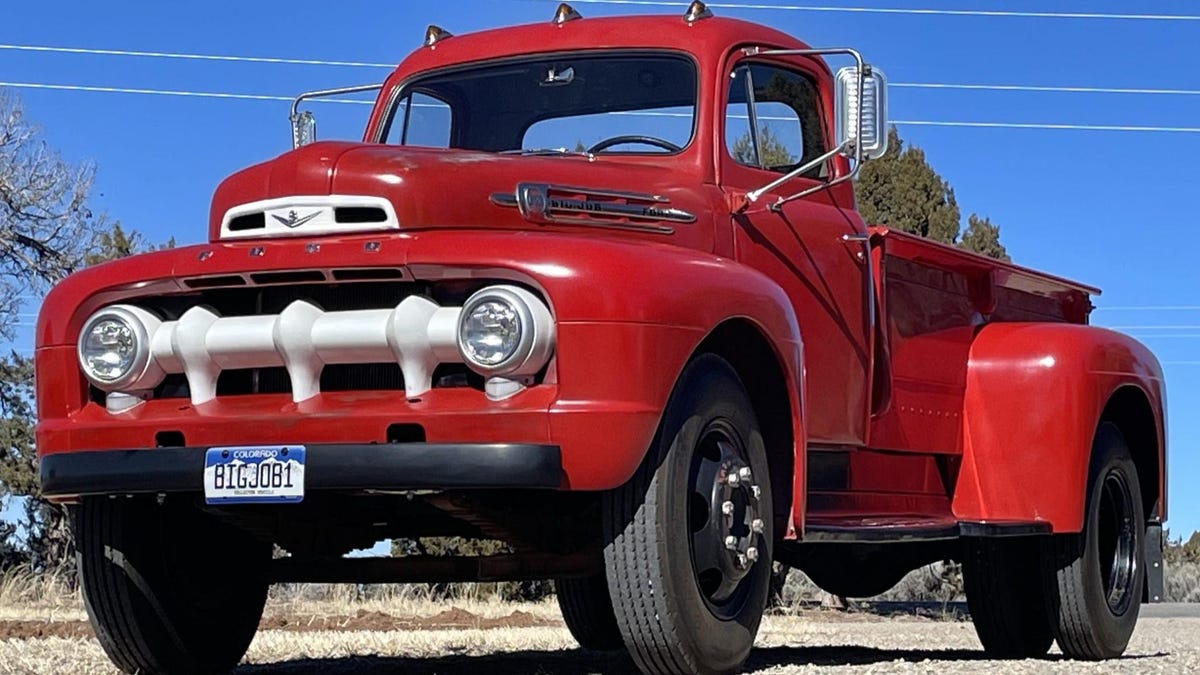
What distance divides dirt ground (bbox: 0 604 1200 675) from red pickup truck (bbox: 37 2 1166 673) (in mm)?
529

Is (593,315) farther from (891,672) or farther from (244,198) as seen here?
(891,672)

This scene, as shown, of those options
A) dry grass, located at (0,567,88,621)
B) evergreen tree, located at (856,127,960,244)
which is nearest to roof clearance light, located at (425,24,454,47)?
dry grass, located at (0,567,88,621)

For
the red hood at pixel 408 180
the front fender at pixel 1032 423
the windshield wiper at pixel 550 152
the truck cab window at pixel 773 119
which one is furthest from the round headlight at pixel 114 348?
the front fender at pixel 1032 423

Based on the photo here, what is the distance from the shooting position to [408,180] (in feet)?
19.7

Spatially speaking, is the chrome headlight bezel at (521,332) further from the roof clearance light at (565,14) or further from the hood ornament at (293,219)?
the roof clearance light at (565,14)

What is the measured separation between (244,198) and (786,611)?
1216 centimetres

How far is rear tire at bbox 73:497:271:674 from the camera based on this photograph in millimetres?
6523

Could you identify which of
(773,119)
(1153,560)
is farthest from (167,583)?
(1153,560)

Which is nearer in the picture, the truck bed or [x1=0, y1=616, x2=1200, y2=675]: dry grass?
[x1=0, y1=616, x2=1200, y2=675]: dry grass

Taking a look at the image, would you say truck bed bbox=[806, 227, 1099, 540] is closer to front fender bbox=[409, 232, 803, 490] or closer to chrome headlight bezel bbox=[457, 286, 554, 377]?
front fender bbox=[409, 232, 803, 490]

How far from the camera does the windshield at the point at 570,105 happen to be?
7.28 meters

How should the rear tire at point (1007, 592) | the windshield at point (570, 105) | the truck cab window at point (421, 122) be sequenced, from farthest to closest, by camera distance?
the rear tire at point (1007, 592)
the truck cab window at point (421, 122)
the windshield at point (570, 105)

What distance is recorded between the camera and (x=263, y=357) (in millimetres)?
5793

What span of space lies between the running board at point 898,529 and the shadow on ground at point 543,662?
547mm
